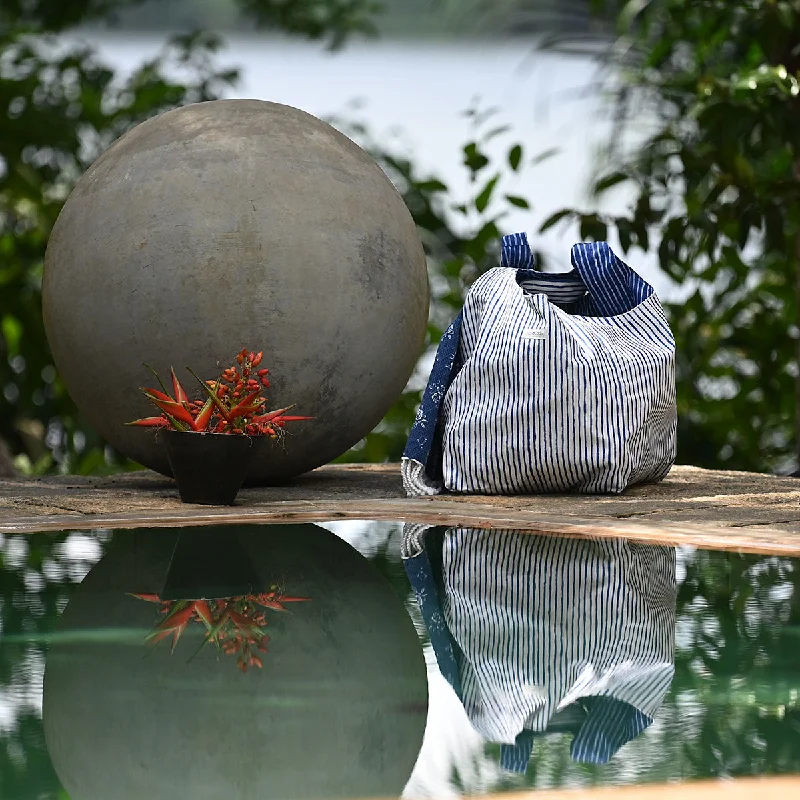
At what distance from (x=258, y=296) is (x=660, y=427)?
4.87 ft

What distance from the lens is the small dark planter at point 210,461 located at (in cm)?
415

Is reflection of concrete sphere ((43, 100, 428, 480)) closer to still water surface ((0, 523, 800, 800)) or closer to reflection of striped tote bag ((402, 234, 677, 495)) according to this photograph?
reflection of striped tote bag ((402, 234, 677, 495))

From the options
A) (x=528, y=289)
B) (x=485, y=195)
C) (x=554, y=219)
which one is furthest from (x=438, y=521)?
(x=485, y=195)

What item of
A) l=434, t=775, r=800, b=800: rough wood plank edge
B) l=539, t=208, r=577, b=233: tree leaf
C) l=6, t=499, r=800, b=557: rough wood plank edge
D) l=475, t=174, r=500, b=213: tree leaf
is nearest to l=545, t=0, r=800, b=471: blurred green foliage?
l=539, t=208, r=577, b=233: tree leaf

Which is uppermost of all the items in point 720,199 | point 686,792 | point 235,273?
point 686,792

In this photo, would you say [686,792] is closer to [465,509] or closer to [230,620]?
[230,620]

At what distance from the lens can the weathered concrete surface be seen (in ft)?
12.2

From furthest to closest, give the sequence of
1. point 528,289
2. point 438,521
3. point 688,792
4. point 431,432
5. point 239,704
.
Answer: point 528,289
point 431,432
point 438,521
point 239,704
point 688,792

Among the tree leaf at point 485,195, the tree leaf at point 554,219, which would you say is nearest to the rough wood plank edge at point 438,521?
the tree leaf at point 554,219

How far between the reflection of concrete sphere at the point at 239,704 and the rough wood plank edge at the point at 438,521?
2.64 feet

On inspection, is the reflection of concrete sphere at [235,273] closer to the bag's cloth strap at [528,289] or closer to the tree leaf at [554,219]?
the bag's cloth strap at [528,289]

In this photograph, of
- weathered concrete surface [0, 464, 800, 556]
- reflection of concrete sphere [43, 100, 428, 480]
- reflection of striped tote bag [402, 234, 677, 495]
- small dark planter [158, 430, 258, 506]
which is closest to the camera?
weathered concrete surface [0, 464, 800, 556]

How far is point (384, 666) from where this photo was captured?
2389 millimetres

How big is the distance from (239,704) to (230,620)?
57cm
